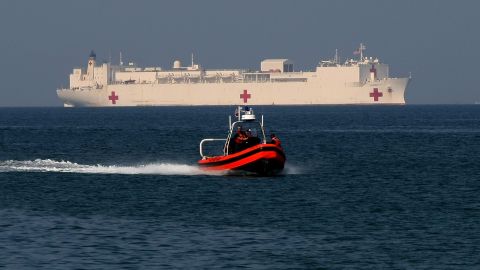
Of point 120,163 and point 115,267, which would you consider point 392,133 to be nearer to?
point 120,163

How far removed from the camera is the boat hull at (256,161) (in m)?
36.0

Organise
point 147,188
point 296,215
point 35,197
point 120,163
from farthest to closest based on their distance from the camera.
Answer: point 120,163 < point 147,188 < point 35,197 < point 296,215

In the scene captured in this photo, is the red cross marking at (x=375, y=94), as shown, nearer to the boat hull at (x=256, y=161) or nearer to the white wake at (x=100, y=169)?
the white wake at (x=100, y=169)

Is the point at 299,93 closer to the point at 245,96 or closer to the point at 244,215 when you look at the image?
the point at 245,96

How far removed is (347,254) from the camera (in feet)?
70.7

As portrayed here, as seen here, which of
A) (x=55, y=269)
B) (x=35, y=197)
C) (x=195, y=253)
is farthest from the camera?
(x=35, y=197)

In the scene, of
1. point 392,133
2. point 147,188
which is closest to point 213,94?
point 392,133

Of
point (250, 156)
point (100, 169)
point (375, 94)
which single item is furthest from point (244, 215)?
point (375, 94)

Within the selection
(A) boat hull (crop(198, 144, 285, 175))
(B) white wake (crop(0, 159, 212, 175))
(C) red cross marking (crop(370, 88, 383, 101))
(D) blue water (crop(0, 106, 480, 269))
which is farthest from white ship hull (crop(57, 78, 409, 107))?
(A) boat hull (crop(198, 144, 285, 175))

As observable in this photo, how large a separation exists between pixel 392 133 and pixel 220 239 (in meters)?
59.3

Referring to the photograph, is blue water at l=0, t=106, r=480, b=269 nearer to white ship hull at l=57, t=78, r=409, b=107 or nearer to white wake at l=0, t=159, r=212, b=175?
white wake at l=0, t=159, r=212, b=175

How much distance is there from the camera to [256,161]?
36.2 metres

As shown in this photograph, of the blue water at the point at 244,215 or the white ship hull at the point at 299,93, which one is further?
the white ship hull at the point at 299,93

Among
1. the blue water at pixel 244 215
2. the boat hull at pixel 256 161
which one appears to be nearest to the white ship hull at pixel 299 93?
the blue water at pixel 244 215
